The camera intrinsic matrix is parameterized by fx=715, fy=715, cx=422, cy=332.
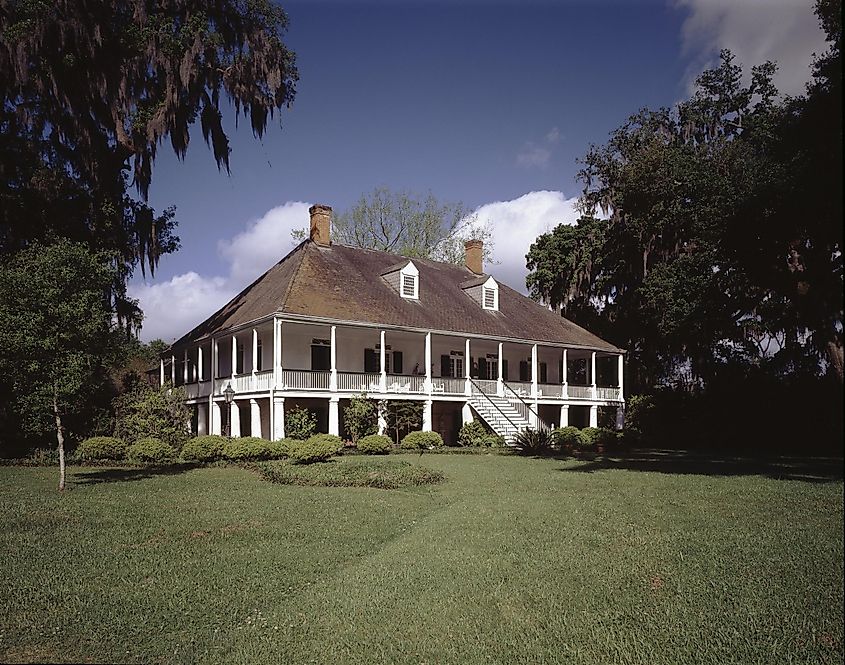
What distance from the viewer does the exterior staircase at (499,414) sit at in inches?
1069

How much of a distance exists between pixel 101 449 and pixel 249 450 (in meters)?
4.63

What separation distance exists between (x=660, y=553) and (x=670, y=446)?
76.7 feet

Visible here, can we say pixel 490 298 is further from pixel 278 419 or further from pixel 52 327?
pixel 52 327

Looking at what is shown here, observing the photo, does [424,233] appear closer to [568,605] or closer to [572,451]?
[572,451]

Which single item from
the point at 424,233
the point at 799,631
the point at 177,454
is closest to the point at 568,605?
the point at 799,631

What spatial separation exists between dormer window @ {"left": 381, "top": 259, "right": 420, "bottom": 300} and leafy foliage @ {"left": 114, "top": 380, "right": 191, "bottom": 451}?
11553 millimetres

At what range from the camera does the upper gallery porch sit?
86.6 feet

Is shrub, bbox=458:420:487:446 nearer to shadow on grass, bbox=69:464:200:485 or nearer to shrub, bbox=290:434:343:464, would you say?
shrub, bbox=290:434:343:464

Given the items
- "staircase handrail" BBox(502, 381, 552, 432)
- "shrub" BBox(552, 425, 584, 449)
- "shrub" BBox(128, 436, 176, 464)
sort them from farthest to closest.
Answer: "staircase handrail" BBox(502, 381, 552, 432) → "shrub" BBox(552, 425, 584, 449) → "shrub" BBox(128, 436, 176, 464)

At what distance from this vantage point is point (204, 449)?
20.6 metres

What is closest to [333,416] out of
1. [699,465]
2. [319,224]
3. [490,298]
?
[319,224]

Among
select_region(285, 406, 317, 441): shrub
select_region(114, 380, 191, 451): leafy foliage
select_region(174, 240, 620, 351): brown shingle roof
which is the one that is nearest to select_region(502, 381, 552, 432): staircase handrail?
select_region(174, 240, 620, 351): brown shingle roof

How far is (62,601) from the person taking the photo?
6.69 meters

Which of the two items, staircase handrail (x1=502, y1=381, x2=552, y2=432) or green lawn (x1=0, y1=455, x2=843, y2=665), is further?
staircase handrail (x1=502, y1=381, x2=552, y2=432)
